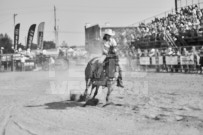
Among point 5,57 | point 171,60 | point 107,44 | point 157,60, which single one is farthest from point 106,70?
point 5,57

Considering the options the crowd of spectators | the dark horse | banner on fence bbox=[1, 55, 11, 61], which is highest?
the crowd of spectators

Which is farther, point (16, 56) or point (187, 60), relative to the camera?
point (16, 56)

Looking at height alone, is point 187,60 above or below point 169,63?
above

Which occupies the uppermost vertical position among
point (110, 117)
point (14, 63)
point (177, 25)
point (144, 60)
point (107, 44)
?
point (177, 25)

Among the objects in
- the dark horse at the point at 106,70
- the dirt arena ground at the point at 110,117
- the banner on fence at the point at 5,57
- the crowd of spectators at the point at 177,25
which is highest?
the crowd of spectators at the point at 177,25

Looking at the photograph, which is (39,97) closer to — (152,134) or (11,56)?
(152,134)

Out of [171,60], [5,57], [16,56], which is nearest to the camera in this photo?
[171,60]

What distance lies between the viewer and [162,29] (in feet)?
74.8

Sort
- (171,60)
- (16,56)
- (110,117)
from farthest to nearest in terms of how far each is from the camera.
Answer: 1. (16,56)
2. (171,60)
3. (110,117)

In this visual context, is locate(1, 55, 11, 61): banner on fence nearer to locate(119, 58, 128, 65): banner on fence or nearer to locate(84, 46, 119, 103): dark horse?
locate(119, 58, 128, 65): banner on fence

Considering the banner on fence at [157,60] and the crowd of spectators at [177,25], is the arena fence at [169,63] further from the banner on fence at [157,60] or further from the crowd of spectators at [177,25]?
the crowd of spectators at [177,25]

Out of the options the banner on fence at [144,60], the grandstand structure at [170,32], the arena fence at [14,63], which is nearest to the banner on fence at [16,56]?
the arena fence at [14,63]

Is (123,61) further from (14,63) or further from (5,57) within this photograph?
(5,57)

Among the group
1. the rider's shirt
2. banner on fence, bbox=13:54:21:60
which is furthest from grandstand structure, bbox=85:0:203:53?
banner on fence, bbox=13:54:21:60
